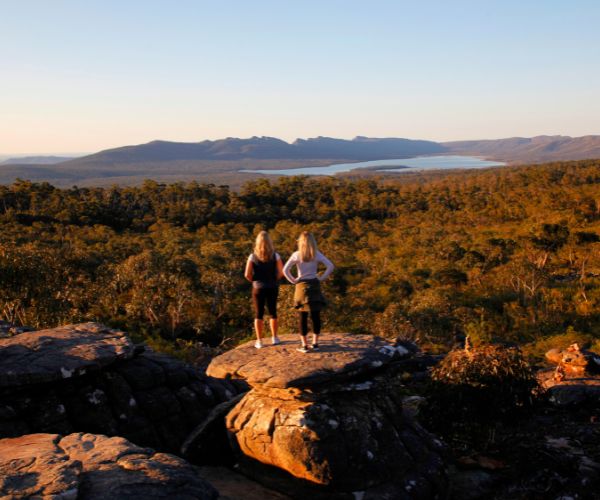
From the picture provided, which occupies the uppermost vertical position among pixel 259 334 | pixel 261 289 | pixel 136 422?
pixel 261 289

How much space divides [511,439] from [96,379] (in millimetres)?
10659

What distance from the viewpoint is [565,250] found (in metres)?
51.0

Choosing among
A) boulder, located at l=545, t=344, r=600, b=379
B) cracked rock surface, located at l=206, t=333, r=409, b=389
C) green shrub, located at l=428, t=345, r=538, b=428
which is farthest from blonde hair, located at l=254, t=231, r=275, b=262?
boulder, located at l=545, t=344, r=600, b=379

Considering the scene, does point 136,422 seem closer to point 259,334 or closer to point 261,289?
point 259,334

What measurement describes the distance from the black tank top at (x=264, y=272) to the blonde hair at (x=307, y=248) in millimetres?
750

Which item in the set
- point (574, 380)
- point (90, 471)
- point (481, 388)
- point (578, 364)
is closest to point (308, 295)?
point (90, 471)

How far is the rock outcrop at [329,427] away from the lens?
1027 centimetres

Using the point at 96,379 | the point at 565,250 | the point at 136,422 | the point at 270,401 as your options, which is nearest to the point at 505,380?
Result: the point at 270,401

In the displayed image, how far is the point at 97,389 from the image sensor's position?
11688 mm

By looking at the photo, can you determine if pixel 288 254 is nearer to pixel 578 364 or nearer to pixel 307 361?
pixel 578 364

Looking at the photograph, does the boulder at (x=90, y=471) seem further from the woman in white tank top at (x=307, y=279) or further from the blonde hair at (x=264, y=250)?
the blonde hair at (x=264, y=250)

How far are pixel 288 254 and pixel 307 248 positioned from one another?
39.7m

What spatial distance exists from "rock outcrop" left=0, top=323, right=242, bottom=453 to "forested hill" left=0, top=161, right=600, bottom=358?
12.1 meters

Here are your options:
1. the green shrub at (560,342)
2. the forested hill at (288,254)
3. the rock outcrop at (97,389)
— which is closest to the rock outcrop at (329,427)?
the rock outcrop at (97,389)
